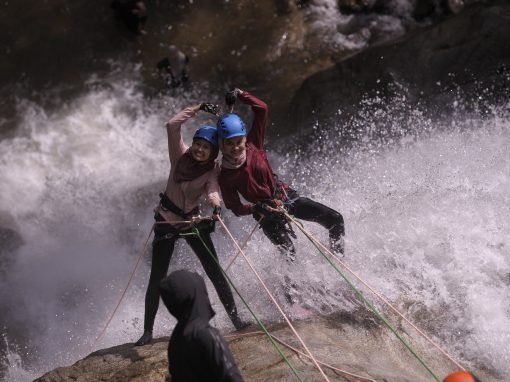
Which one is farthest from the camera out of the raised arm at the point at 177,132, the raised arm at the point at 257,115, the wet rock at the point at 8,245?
the wet rock at the point at 8,245

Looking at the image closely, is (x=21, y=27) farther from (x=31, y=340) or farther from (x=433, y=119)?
(x=433, y=119)

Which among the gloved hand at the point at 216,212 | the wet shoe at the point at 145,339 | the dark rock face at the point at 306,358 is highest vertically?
the gloved hand at the point at 216,212

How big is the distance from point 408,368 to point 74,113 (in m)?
6.52

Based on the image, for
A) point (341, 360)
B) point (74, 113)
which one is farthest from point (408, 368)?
point (74, 113)

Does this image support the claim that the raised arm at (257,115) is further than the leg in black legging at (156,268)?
No

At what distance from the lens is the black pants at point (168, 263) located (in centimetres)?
494

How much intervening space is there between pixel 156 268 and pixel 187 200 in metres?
0.61

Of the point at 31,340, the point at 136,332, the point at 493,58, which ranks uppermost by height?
the point at 493,58

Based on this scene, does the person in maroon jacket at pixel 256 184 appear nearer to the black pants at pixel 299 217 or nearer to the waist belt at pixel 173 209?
the black pants at pixel 299 217

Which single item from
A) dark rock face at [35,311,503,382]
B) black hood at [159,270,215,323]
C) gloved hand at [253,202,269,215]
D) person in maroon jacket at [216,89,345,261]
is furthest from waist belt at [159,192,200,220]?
A: black hood at [159,270,215,323]

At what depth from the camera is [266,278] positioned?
5836mm

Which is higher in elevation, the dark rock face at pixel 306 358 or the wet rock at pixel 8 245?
the dark rock face at pixel 306 358

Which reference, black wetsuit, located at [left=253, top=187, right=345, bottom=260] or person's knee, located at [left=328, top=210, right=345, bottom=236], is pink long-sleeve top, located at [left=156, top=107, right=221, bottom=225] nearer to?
black wetsuit, located at [left=253, top=187, right=345, bottom=260]

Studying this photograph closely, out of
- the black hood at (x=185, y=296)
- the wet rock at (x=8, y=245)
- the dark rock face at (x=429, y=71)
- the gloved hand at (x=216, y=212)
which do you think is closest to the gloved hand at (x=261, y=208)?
the gloved hand at (x=216, y=212)
